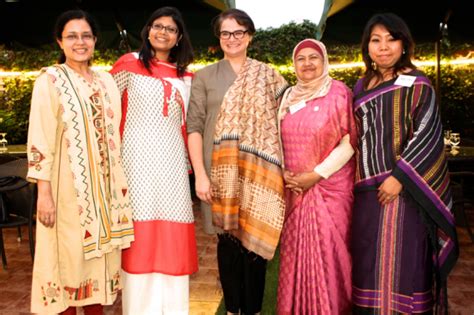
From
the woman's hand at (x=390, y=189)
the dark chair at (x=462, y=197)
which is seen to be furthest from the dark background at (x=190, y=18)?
the woman's hand at (x=390, y=189)

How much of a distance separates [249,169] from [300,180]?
0.26m

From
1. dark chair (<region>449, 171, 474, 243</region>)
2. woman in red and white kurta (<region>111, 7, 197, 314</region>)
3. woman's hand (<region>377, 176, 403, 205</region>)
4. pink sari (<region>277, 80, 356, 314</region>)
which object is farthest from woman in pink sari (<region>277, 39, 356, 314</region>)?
dark chair (<region>449, 171, 474, 243</region>)

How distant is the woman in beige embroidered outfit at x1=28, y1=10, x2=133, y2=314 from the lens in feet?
6.68

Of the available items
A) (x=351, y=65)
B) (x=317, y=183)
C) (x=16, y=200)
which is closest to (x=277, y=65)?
(x=351, y=65)

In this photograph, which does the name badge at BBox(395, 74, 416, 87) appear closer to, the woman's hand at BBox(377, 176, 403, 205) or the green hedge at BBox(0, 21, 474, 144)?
the woman's hand at BBox(377, 176, 403, 205)

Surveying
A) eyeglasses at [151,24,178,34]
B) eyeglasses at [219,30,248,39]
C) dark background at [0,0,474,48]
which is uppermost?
dark background at [0,0,474,48]

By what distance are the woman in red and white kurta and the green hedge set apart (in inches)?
158

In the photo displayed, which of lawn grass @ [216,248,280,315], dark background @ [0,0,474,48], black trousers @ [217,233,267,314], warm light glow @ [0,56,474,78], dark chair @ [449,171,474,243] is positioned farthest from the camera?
warm light glow @ [0,56,474,78]

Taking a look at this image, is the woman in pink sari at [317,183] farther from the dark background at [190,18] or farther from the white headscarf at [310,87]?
the dark background at [190,18]

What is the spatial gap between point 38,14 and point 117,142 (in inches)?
132

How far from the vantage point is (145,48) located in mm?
2363

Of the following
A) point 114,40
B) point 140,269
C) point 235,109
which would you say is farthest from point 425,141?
point 114,40

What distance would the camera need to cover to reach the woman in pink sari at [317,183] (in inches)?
87.9

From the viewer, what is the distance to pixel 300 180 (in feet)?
7.36
